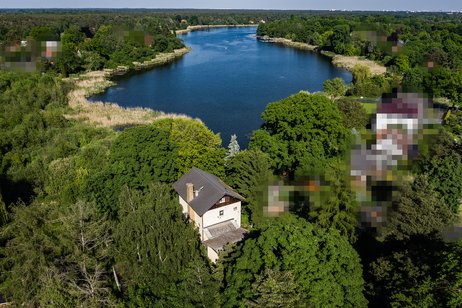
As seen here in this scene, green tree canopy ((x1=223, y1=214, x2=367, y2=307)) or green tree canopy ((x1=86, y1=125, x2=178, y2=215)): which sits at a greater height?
green tree canopy ((x1=86, y1=125, x2=178, y2=215))

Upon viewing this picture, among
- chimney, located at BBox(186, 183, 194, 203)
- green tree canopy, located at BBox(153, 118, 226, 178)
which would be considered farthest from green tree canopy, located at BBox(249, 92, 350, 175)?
chimney, located at BBox(186, 183, 194, 203)

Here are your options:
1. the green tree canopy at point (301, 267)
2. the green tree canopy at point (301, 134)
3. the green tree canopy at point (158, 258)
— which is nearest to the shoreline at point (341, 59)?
the green tree canopy at point (301, 134)

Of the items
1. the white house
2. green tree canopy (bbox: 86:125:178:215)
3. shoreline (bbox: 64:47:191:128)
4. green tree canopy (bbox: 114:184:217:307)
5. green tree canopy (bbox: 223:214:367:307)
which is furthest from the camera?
shoreline (bbox: 64:47:191:128)

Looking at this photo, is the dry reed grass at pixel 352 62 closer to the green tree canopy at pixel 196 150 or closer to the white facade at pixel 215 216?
Answer: the green tree canopy at pixel 196 150

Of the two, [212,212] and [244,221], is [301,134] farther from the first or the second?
[212,212]

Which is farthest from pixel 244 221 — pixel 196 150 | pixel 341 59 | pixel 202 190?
pixel 341 59

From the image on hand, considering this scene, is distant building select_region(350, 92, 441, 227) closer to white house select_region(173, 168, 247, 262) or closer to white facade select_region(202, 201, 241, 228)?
white facade select_region(202, 201, 241, 228)

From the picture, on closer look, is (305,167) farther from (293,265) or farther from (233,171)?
(293,265)
